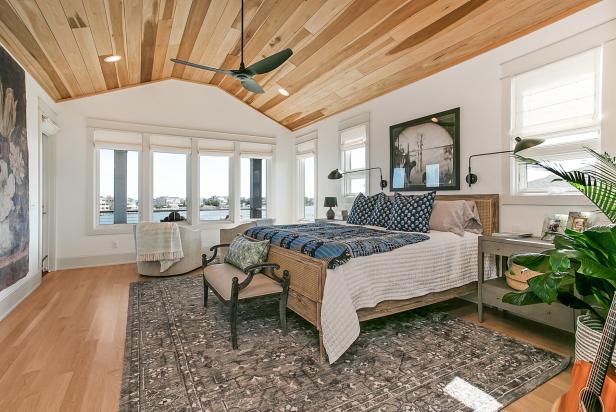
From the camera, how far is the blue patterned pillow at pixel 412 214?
3.26 metres

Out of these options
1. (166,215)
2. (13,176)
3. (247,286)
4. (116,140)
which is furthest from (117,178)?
(247,286)

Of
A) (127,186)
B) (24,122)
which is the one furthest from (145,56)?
(127,186)

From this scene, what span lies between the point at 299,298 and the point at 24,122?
362 centimetres

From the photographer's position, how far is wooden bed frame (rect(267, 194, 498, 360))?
7.38ft

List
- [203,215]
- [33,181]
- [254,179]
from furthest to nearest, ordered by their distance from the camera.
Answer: [254,179] → [203,215] → [33,181]

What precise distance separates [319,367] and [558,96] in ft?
10.0

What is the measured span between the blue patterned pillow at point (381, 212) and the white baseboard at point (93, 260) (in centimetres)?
426

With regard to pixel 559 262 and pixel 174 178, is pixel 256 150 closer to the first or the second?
pixel 174 178

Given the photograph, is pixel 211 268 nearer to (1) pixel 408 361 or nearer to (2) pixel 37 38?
(1) pixel 408 361

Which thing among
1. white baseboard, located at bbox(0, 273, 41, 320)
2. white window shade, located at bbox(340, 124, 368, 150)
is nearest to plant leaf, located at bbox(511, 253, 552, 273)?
white window shade, located at bbox(340, 124, 368, 150)

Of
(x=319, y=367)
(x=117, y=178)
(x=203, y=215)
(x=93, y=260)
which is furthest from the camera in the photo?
(x=203, y=215)

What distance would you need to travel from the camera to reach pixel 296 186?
22.9 ft

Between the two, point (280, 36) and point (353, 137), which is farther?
point (353, 137)

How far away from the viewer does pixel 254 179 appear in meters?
6.82
